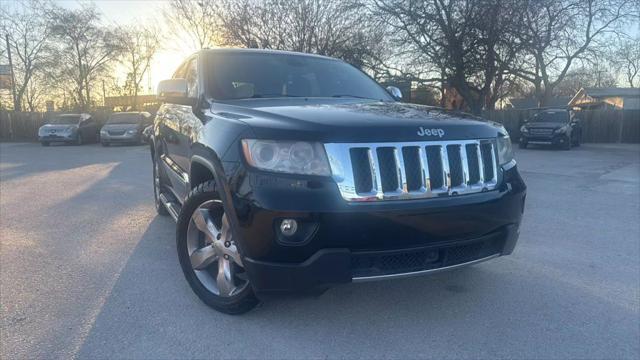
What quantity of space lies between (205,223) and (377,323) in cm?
128

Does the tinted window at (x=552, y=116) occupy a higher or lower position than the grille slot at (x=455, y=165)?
lower

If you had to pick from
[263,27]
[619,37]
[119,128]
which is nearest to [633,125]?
[619,37]

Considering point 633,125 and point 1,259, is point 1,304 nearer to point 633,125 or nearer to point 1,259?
point 1,259

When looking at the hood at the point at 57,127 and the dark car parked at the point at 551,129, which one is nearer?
the dark car parked at the point at 551,129

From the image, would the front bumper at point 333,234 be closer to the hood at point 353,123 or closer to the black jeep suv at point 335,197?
the black jeep suv at point 335,197

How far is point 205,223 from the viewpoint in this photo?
3279 millimetres

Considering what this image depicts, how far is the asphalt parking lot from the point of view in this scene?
9.41ft

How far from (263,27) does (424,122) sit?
72.0ft

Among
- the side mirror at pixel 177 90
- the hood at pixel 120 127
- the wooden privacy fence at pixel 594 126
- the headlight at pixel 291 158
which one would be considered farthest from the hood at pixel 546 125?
the headlight at pixel 291 158

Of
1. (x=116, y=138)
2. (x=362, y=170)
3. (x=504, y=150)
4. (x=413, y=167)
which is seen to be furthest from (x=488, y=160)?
(x=116, y=138)

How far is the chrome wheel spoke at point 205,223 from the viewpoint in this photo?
10.6 ft

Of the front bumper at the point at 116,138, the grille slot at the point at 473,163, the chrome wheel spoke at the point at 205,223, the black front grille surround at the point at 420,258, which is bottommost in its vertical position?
the front bumper at the point at 116,138

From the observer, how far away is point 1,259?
446cm

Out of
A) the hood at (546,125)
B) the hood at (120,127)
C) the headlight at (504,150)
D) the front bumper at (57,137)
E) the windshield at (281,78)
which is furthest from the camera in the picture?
the front bumper at (57,137)
